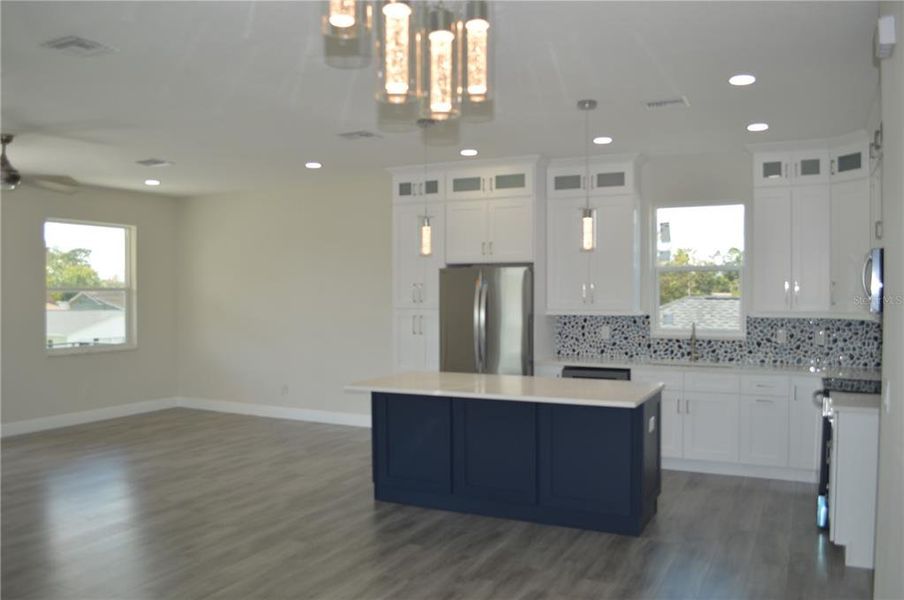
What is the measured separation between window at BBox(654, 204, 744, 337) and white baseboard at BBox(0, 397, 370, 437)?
11.4ft

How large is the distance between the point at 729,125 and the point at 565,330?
8.38 ft

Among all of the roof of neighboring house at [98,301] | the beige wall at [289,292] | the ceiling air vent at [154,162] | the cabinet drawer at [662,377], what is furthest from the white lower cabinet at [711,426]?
the roof of neighboring house at [98,301]

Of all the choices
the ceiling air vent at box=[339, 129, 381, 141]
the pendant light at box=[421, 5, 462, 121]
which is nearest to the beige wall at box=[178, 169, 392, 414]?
the ceiling air vent at box=[339, 129, 381, 141]

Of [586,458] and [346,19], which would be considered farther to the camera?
[586,458]

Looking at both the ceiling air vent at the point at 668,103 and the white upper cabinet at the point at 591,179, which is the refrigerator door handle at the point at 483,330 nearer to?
the white upper cabinet at the point at 591,179

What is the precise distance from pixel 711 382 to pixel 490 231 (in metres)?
2.38

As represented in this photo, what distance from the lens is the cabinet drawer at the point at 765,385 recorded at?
5727 mm

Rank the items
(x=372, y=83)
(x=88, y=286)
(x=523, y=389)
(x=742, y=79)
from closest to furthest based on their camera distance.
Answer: (x=742, y=79) → (x=372, y=83) → (x=523, y=389) → (x=88, y=286)

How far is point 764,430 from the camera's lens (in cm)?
578

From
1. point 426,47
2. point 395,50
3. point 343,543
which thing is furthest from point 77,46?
point 343,543

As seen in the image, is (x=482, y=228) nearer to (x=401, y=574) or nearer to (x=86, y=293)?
(x=401, y=574)

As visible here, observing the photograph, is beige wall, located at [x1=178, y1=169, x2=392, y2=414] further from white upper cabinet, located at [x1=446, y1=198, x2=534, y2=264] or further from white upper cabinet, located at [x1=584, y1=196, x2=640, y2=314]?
white upper cabinet, located at [x1=584, y1=196, x2=640, y2=314]

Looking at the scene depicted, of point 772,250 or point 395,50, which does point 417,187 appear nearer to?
point 772,250

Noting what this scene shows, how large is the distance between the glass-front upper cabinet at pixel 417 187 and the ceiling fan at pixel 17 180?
2.91 m
